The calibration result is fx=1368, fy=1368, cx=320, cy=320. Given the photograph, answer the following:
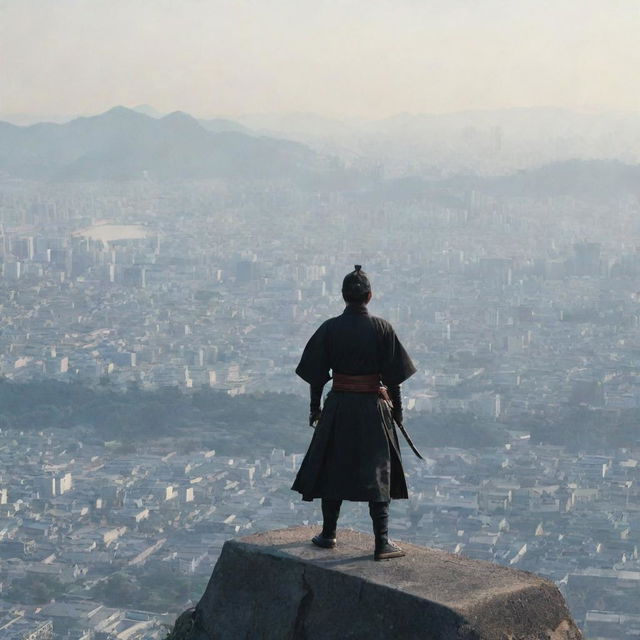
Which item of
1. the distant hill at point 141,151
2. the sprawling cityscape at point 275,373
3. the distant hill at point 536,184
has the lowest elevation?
the sprawling cityscape at point 275,373

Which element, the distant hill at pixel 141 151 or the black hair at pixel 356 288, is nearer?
the black hair at pixel 356 288

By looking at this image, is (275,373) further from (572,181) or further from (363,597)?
(363,597)

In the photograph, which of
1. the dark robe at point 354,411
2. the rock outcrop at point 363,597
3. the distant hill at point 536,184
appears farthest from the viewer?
the distant hill at point 536,184

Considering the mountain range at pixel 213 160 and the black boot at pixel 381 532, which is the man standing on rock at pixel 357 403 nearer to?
the black boot at pixel 381 532

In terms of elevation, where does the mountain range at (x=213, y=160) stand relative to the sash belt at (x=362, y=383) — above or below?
above

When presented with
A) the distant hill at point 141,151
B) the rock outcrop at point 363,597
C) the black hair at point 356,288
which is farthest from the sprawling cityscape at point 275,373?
the black hair at point 356,288

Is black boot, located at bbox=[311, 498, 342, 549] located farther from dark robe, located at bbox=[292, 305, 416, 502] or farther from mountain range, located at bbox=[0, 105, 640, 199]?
mountain range, located at bbox=[0, 105, 640, 199]

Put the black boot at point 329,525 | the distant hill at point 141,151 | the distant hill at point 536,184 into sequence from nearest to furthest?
the black boot at point 329,525 → the distant hill at point 536,184 → the distant hill at point 141,151

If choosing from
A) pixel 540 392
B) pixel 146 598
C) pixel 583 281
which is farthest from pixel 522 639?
pixel 583 281

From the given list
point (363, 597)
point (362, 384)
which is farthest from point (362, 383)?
point (363, 597)
